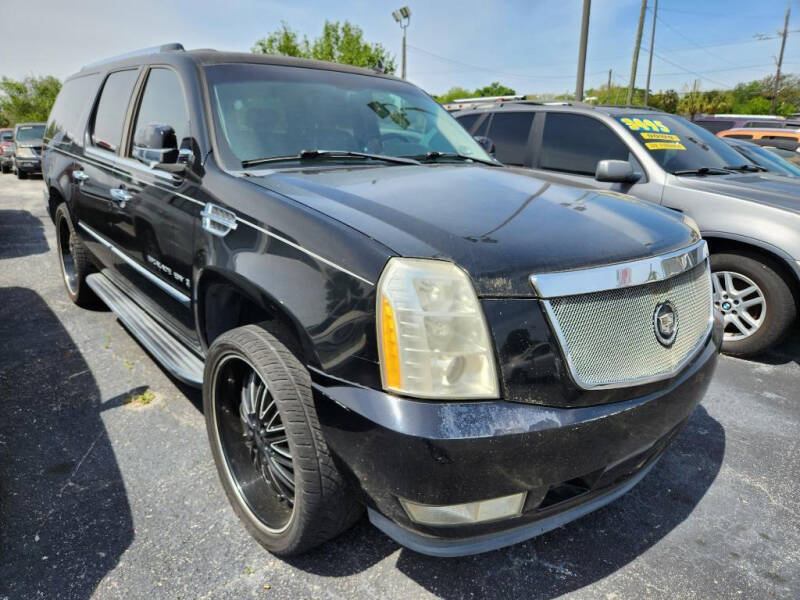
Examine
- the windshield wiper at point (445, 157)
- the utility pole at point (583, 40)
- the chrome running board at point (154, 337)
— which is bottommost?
the chrome running board at point (154, 337)

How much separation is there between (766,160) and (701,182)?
2.47 meters

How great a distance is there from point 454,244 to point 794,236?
3.45m

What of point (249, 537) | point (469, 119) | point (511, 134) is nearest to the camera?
point (249, 537)

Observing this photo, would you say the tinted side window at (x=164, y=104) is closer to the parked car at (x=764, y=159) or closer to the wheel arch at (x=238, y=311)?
the wheel arch at (x=238, y=311)

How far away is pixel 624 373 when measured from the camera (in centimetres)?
170

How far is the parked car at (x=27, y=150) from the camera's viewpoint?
1817cm

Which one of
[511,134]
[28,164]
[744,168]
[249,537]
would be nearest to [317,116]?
[249,537]

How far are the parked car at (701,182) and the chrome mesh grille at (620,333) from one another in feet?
5.02

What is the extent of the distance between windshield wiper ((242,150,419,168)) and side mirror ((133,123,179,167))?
423 mm

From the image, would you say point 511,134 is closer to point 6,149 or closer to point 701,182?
point 701,182

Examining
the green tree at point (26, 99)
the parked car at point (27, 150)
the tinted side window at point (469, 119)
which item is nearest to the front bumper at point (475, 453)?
the tinted side window at point (469, 119)

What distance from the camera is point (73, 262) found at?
4789 mm

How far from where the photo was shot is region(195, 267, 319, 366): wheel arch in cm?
176

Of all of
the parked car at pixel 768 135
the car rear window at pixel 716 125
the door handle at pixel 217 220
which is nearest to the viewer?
the door handle at pixel 217 220
